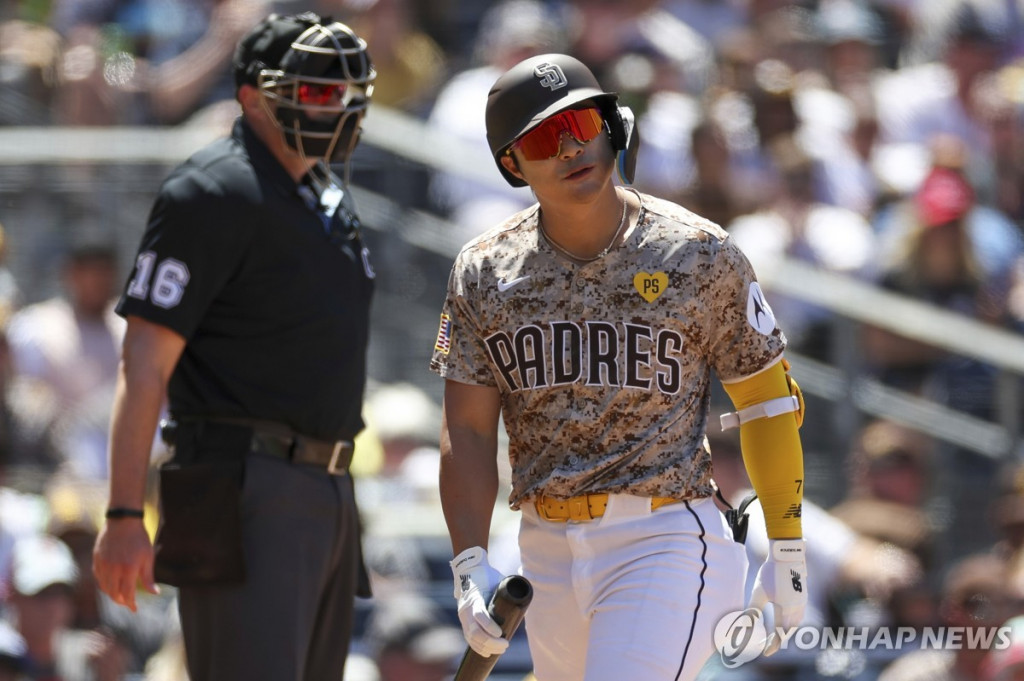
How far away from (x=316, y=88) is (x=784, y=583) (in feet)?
6.18

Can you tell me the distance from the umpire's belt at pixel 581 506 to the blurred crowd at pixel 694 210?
249cm

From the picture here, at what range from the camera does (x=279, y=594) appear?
4.15m

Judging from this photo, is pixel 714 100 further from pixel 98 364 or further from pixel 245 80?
pixel 245 80

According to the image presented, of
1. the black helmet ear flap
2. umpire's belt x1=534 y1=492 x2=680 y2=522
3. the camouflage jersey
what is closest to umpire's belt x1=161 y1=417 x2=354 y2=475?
the camouflage jersey

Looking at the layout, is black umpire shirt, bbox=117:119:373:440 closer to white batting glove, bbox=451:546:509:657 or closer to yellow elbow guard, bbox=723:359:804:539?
white batting glove, bbox=451:546:509:657

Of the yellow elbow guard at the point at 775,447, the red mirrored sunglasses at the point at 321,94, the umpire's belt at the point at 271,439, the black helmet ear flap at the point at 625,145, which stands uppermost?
the black helmet ear flap at the point at 625,145

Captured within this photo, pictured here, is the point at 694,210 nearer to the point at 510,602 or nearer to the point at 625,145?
the point at 625,145

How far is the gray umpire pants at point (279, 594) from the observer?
4.10 metres

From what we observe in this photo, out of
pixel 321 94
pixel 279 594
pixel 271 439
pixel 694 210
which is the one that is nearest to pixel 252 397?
pixel 271 439

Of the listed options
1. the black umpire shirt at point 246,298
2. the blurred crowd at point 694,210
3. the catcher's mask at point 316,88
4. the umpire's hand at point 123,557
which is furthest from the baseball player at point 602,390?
the blurred crowd at point 694,210

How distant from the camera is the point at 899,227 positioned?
8156 millimetres

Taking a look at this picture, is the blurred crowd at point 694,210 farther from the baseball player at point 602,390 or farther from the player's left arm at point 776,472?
the baseball player at point 602,390

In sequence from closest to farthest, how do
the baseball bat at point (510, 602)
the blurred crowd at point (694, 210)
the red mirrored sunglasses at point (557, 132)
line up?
the baseball bat at point (510, 602), the red mirrored sunglasses at point (557, 132), the blurred crowd at point (694, 210)

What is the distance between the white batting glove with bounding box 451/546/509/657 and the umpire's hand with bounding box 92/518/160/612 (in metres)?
0.83
